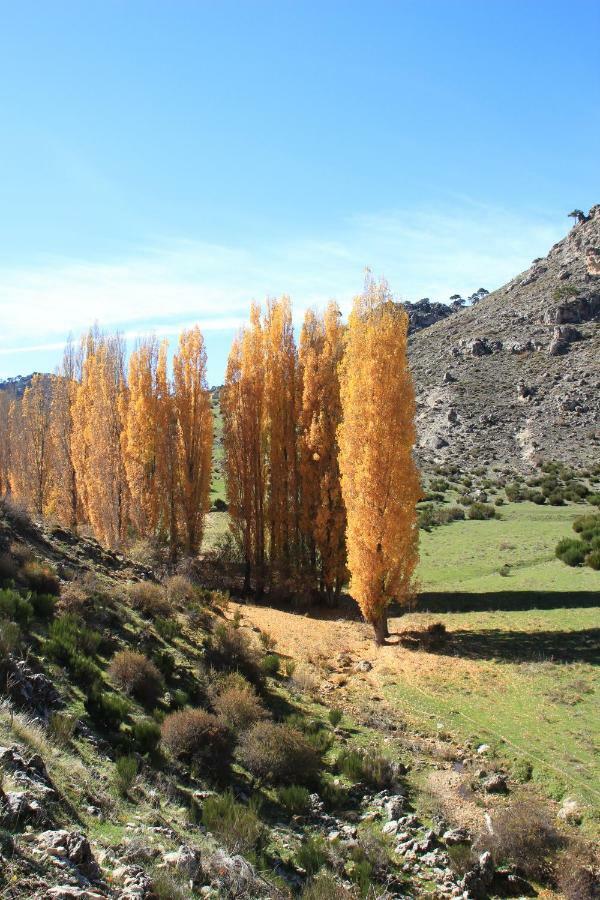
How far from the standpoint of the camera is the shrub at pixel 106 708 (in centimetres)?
880

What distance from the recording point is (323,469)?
23.3 m

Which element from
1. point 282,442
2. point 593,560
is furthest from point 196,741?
point 593,560

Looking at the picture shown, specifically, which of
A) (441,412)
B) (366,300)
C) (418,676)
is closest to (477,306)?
(441,412)

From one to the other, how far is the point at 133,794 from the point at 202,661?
5637mm

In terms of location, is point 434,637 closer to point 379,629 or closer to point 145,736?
point 379,629

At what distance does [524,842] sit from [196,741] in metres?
4.41

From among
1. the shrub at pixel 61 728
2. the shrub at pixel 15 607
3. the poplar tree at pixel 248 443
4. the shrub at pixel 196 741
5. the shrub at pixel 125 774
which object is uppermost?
the poplar tree at pixel 248 443

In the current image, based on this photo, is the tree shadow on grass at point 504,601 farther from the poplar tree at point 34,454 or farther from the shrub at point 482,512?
the poplar tree at point 34,454

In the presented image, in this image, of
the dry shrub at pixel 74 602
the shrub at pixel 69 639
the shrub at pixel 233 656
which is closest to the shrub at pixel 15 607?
the shrub at pixel 69 639

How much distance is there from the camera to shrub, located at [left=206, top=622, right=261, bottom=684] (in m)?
12.6

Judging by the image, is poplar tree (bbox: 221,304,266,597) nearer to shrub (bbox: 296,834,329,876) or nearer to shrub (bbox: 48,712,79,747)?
shrub (bbox: 48,712,79,747)

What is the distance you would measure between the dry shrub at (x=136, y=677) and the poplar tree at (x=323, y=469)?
12.9 meters

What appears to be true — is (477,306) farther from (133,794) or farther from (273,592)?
(133,794)

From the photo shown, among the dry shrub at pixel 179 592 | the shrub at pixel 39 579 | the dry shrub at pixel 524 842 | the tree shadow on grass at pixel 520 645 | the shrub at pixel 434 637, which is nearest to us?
the dry shrub at pixel 524 842
